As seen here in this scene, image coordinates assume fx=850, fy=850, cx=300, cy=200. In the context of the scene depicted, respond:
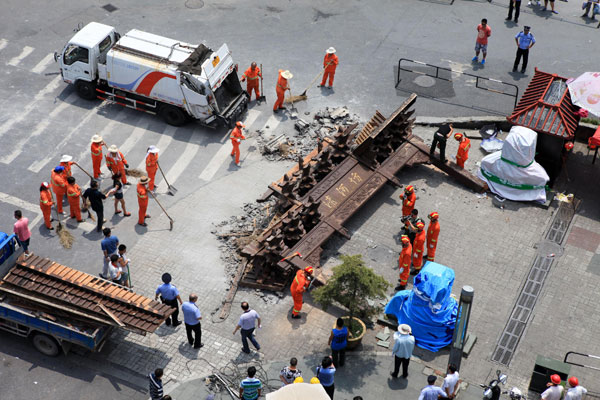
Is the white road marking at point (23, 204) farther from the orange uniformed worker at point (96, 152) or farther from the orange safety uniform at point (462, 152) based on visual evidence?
the orange safety uniform at point (462, 152)

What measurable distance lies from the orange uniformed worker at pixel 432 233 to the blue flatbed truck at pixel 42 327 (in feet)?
26.6

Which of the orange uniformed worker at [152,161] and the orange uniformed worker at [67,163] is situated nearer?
the orange uniformed worker at [67,163]

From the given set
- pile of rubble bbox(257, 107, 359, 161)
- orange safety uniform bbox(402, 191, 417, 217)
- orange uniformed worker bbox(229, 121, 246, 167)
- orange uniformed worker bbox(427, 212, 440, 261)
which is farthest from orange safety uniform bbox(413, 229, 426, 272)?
orange uniformed worker bbox(229, 121, 246, 167)

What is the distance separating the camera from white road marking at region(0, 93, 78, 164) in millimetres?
24547

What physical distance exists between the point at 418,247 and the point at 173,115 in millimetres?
9292

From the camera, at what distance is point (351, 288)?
18469mm

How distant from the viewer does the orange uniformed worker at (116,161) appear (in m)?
23.4

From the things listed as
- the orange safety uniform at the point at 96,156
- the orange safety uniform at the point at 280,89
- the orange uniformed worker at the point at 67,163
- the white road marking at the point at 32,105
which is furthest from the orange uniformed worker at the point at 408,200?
the white road marking at the point at 32,105

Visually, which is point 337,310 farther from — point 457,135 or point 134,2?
point 134,2

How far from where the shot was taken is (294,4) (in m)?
32.0

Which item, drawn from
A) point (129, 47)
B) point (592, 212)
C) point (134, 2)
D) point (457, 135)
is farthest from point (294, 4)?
point (592, 212)

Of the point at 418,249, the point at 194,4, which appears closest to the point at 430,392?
the point at 418,249

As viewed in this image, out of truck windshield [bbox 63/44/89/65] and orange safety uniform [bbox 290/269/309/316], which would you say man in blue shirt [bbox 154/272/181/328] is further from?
truck windshield [bbox 63/44/89/65]

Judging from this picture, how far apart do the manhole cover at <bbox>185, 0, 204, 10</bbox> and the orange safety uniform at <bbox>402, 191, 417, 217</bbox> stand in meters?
13.3
